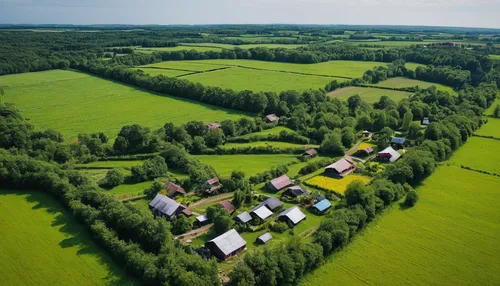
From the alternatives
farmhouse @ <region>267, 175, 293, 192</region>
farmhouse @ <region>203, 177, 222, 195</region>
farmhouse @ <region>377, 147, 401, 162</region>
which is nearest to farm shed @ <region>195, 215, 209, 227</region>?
farmhouse @ <region>203, 177, 222, 195</region>

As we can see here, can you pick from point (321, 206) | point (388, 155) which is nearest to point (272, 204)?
point (321, 206)

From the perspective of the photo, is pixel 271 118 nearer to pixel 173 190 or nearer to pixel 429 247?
pixel 173 190

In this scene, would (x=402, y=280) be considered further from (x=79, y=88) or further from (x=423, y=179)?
(x=79, y=88)

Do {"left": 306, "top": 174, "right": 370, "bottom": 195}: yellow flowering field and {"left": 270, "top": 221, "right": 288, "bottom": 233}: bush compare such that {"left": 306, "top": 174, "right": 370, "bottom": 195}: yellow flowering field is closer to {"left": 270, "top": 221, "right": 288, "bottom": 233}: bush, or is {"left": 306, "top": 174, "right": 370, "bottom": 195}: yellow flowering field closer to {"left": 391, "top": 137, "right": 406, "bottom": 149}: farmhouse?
{"left": 270, "top": 221, "right": 288, "bottom": 233}: bush

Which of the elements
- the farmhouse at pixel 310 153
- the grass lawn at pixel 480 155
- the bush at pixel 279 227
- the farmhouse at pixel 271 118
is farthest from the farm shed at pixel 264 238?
the farmhouse at pixel 271 118

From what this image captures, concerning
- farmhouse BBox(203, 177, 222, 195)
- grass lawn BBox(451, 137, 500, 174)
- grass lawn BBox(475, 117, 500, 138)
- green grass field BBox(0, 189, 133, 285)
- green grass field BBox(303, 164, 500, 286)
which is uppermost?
farmhouse BBox(203, 177, 222, 195)
